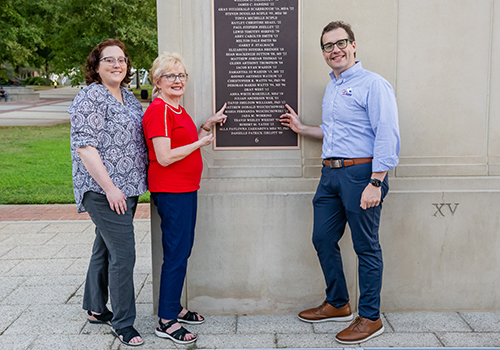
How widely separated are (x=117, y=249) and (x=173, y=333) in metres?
0.80

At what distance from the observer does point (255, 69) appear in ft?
14.0

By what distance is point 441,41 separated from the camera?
4.23m

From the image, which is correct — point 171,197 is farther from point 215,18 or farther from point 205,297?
point 215,18

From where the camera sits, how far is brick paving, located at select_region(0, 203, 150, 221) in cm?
794

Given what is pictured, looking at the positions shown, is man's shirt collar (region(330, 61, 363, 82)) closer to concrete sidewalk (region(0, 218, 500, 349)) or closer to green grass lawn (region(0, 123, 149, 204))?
concrete sidewalk (region(0, 218, 500, 349))

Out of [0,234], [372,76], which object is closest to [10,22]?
[0,234]

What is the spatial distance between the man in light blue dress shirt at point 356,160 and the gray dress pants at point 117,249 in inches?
59.2

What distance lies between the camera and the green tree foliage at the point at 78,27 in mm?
19109

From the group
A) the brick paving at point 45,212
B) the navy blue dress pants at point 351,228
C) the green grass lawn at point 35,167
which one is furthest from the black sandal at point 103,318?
the green grass lawn at point 35,167

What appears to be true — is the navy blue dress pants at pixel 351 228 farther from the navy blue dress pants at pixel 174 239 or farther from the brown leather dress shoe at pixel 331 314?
the navy blue dress pants at pixel 174 239

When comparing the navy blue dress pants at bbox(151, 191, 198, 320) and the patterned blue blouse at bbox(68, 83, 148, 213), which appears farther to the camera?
the navy blue dress pants at bbox(151, 191, 198, 320)

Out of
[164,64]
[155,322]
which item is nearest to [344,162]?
[164,64]

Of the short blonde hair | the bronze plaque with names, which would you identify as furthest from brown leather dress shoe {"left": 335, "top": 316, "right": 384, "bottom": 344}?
the short blonde hair

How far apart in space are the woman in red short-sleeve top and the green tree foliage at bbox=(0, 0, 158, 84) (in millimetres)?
16868
